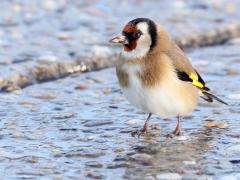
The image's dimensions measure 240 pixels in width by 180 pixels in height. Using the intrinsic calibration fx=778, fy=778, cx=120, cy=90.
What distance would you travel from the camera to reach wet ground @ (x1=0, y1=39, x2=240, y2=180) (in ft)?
14.9

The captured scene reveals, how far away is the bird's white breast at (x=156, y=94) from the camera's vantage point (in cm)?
516

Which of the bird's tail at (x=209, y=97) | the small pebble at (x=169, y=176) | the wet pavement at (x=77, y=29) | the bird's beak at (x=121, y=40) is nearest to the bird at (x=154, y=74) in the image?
the bird's beak at (x=121, y=40)

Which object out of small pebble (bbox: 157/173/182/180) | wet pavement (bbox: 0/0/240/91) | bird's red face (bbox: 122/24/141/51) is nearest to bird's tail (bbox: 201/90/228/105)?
bird's red face (bbox: 122/24/141/51)

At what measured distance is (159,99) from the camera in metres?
5.16

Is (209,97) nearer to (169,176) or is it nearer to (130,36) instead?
(130,36)

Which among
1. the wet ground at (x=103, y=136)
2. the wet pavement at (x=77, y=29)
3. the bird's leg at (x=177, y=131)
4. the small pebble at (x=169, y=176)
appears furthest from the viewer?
the wet pavement at (x=77, y=29)

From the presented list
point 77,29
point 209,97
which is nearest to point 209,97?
point 209,97

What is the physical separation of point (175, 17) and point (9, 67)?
2901 mm

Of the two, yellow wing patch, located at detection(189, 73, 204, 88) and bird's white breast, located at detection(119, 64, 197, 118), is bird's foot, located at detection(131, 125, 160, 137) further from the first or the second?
yellow wing patch, located at detection(189, 73, 204, 88)

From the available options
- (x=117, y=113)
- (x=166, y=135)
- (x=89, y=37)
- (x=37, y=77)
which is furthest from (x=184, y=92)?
(x=89, y=37)

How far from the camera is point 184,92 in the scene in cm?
534

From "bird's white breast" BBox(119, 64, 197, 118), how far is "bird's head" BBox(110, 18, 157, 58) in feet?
0.51

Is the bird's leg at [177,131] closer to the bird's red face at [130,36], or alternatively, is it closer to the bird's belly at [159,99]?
the bird's belly at [159,99]

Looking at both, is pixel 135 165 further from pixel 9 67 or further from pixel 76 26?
pixel 76 26
